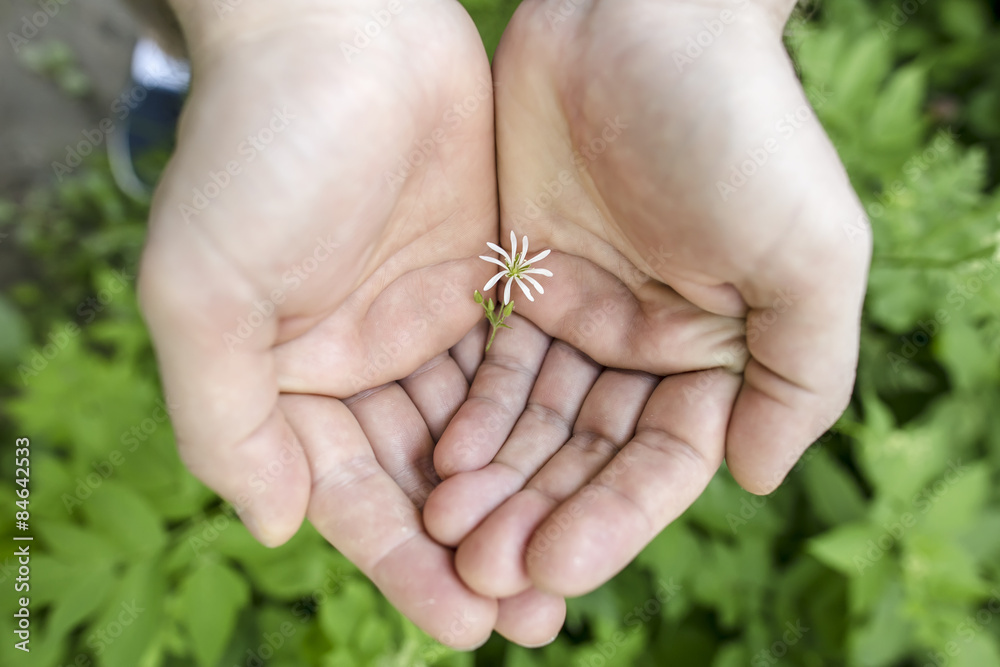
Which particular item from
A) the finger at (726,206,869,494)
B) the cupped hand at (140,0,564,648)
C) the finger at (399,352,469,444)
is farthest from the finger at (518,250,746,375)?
the cupped hand at (140,0,564,648)

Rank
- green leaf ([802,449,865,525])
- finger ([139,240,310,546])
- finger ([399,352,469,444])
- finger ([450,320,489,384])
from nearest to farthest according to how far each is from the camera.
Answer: finger ([139,240,310,546]) < finger ([399,352,469,444]) < finger ([450,320,489,384]) < green leaf ([802,449,865,525])

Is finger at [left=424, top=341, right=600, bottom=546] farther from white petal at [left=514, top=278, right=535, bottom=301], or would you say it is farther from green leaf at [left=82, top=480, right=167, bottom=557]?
green leaf at [left=82, top=480, right=167, bottom=557]

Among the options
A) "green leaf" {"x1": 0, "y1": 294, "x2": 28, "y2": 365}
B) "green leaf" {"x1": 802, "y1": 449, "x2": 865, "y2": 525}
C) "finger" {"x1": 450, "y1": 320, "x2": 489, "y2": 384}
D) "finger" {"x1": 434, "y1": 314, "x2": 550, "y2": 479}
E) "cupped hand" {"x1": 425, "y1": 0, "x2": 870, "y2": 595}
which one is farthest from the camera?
"green leaf" {"x1": 0, "y1": 294, "x2": 28, "y2": 365}

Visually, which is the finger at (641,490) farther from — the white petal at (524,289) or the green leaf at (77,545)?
the green leaf at (77,545)

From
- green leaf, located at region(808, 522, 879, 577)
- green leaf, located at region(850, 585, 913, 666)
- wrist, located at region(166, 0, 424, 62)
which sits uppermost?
wrist, located at region(166, 0, 424, 62)

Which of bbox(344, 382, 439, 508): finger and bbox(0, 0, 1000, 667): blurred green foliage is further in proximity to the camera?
bbox(0, 0, 1000, 667): blurred green foliage

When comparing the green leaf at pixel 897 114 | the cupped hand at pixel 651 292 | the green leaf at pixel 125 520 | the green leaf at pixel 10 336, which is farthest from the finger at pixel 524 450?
the green leaf at pixel 10 336

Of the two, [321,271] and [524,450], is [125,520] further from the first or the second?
[524,450]

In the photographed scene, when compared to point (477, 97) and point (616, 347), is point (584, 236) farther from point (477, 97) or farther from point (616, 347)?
point (477, 97)
